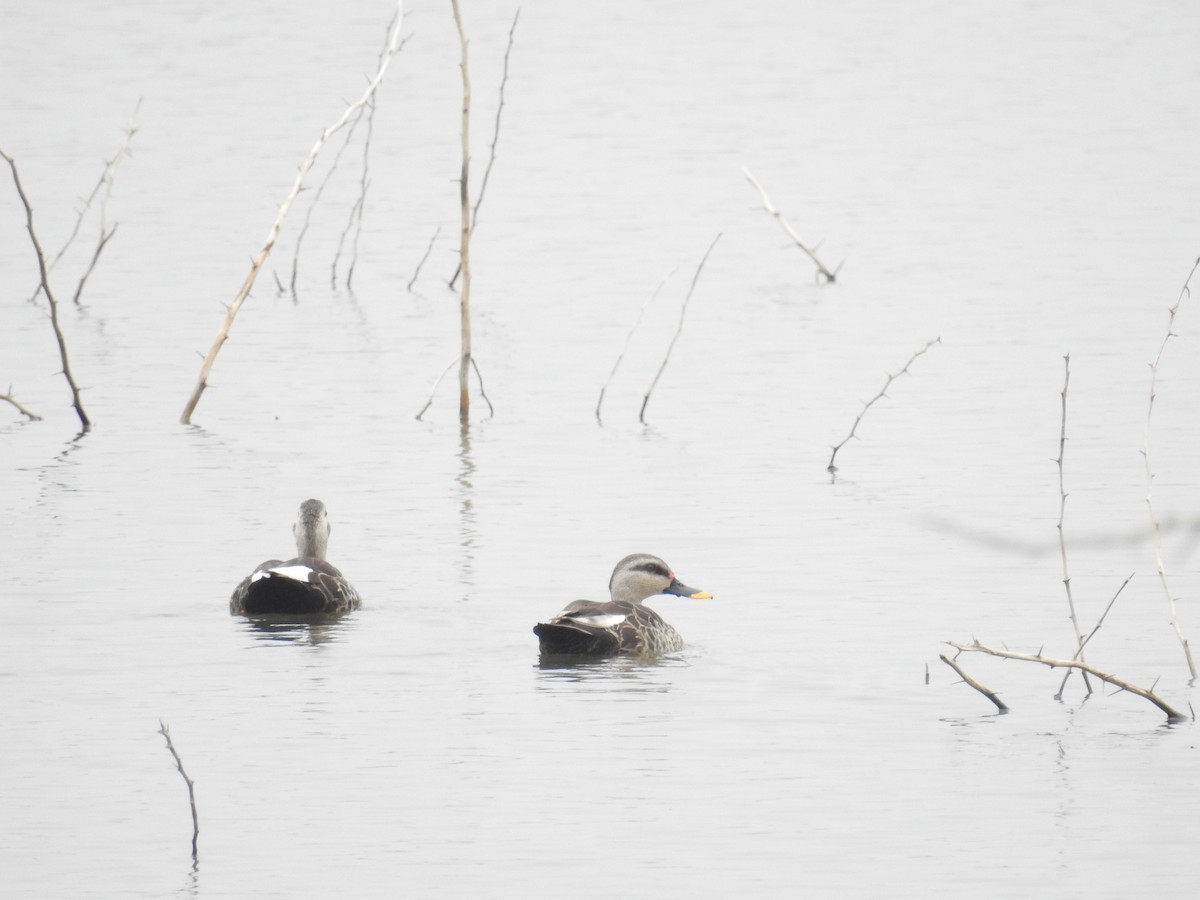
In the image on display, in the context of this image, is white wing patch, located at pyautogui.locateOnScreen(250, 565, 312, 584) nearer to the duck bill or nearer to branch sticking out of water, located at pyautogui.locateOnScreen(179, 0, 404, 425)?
the duck bill

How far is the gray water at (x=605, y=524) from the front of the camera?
8617mm

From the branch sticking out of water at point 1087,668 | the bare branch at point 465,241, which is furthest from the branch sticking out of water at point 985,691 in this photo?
the bare branch at point 465,241

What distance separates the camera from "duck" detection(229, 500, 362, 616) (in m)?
12.3

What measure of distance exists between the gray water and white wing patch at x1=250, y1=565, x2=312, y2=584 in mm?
313

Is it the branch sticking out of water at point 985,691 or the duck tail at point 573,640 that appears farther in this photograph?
the duck tail at point 573,640

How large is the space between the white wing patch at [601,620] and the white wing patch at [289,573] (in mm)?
1714

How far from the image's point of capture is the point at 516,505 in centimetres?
1555

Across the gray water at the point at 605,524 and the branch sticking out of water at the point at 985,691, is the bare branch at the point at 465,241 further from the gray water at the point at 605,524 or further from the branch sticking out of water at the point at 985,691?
the branch sticking out of water at the point at 985,691

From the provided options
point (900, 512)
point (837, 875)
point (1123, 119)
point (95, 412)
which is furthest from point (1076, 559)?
point (1123, 119)

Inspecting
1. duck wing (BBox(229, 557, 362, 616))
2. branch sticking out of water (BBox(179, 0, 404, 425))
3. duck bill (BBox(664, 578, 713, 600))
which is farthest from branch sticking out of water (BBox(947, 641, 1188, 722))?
branch sticking out of water (BBox(179, 0, 404, 425))

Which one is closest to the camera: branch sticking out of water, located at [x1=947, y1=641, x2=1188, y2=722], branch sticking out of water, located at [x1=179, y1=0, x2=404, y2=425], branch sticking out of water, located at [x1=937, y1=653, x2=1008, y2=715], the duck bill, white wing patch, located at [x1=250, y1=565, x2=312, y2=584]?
branch sticking out of water, located at [x1=947, y1=641, x2=1188, y2=722]

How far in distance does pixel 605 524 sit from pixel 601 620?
348cm

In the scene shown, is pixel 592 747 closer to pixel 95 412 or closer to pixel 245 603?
pixel 245 603

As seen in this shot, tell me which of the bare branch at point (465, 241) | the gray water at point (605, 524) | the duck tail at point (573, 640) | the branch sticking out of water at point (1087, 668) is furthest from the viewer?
the bare branch at point (465, 241)
